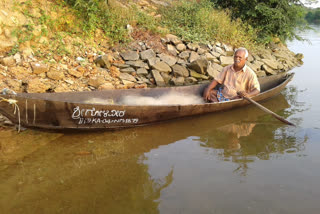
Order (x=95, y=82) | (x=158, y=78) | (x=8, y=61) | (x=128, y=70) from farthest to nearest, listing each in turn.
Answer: (x=158, y=78) → (x=128, y=70) → (x=95, y=82) → (x=8, y=61)

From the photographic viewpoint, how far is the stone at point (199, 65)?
7.70 meters

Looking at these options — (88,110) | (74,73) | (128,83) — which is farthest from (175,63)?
(88,110)

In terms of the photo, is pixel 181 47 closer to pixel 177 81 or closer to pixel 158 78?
pixel 177 81

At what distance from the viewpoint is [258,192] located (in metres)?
3.17

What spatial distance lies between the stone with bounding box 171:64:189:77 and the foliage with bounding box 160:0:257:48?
1.63 meters

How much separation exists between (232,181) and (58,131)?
2844 millimetres

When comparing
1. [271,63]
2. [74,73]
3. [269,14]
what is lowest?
[74,73]

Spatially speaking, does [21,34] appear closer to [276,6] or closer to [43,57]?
[43,57]

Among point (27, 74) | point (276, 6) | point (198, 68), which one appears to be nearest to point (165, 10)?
point (198, 68)

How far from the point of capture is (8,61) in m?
5.56

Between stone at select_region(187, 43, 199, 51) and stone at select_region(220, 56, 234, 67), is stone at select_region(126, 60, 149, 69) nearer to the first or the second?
stone at select_region(187, 43, 199, 51)

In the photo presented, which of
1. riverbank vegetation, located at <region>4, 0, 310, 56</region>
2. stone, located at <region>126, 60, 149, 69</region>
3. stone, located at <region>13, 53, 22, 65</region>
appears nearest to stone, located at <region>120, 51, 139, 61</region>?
stone, located at <region>126, 60, 149, 69</region>

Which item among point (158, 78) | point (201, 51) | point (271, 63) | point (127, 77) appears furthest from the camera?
point (271, 63)

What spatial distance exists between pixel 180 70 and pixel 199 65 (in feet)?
1.90
